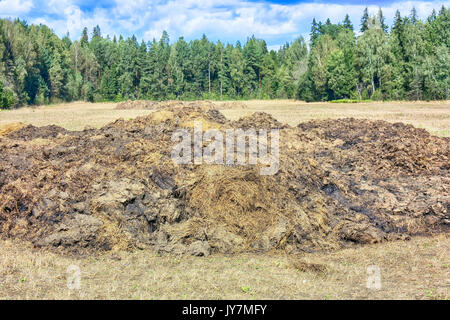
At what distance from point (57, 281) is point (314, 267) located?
14.7ft

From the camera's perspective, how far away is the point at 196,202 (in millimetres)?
9734

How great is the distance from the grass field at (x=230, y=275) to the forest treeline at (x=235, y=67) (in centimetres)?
5521

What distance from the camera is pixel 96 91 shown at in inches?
3644

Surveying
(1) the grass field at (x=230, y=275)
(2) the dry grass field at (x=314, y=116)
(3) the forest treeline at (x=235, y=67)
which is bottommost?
(1) the grass field at (x=230, y=275)

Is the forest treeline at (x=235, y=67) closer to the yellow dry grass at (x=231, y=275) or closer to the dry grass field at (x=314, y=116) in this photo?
the dry grass field at (x=314, y=116)

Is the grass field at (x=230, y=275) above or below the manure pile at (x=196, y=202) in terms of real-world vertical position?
below

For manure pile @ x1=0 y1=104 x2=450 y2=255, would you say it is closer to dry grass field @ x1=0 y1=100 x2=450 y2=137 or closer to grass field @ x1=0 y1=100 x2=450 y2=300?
grass field @ x1=0 y1=100 x2=450 y2=300

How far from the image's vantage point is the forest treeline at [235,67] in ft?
205

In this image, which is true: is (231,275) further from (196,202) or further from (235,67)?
(235,67)

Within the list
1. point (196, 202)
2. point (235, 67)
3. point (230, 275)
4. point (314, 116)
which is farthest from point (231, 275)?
point (235, 67)

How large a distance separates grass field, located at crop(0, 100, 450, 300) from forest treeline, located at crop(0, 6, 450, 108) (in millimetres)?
55210

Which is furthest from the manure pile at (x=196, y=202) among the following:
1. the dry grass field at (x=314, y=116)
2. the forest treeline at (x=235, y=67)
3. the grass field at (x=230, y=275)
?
the forest treeline at (x=235, y=67)

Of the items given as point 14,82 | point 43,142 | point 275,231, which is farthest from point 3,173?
point 14,82

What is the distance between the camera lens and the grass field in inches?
270
